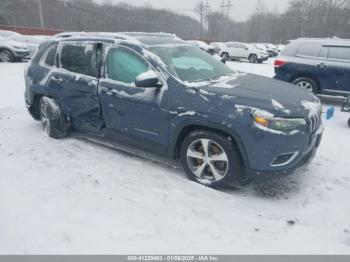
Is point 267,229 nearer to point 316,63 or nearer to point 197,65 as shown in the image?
point 197,65

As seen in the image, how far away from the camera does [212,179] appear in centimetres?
387

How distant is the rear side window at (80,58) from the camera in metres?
4.64

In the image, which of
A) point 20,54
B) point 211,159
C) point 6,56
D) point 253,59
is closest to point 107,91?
point 211,159

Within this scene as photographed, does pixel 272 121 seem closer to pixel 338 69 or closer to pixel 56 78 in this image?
pixel 56 78

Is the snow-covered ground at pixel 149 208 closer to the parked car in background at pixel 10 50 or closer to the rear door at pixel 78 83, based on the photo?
the rear door at pixel 78 83

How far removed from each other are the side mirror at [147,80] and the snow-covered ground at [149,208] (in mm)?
1138

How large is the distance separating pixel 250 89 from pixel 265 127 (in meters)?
0.64

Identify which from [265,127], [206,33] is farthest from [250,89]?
[206,33]

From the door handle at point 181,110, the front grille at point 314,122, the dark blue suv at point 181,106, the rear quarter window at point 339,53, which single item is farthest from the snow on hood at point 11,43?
the front grille at point 314,122

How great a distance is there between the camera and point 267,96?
363 cm

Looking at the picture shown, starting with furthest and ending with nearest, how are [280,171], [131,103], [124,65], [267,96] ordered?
[124,65] → [131,103] → [267,96] → [280,171]

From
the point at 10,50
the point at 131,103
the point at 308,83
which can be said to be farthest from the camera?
the point at 10,50

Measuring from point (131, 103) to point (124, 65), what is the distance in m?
0.56

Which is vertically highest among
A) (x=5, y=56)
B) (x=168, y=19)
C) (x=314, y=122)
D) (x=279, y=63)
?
(x=168, y=19)
